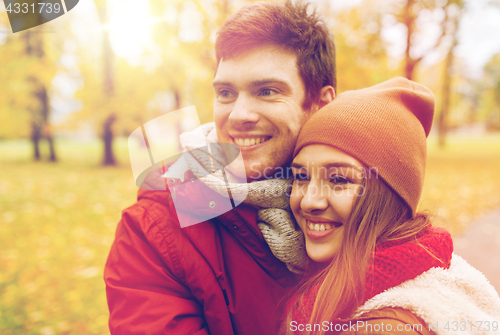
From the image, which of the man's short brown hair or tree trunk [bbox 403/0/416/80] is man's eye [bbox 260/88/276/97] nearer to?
the man's short brown hair

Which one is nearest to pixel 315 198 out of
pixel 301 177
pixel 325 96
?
pixel 301 177

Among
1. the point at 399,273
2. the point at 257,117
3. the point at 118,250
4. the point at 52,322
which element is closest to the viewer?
the point at 399,273

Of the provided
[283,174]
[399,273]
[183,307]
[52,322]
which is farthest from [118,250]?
[52,322]

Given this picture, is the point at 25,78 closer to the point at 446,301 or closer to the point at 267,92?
the point at 267,92

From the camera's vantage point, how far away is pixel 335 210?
62.1 inches

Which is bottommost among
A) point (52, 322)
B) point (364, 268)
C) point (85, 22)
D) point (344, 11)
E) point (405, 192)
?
point (52, 322)

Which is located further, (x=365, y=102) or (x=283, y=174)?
(x=283, y=174)

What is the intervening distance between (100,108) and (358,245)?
12030 millimetres

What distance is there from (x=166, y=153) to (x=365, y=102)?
1340mm

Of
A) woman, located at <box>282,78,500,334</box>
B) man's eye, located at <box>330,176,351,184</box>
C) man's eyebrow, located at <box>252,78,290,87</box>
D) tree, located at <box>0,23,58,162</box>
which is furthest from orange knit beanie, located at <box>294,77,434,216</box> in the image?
tree, located at <box>0,23,58,162</box>

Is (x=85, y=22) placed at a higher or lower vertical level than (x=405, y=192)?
higher

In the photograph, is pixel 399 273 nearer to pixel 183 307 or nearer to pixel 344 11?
pixel 183 307

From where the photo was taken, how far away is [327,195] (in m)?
1.60

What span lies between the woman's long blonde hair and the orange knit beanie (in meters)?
0.07
